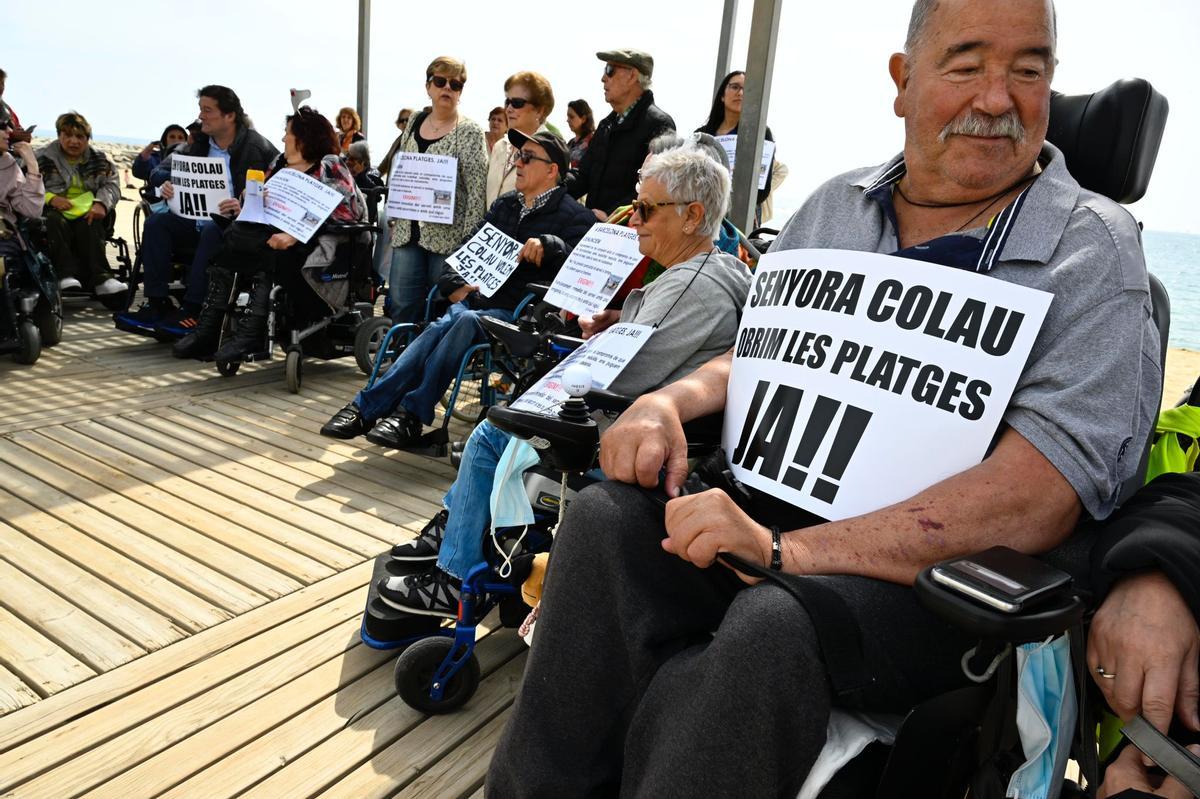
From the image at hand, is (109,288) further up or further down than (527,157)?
further down

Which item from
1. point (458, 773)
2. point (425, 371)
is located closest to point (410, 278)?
point (425, 371)

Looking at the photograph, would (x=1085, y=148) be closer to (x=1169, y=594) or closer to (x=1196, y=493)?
(x=1196, y=493)

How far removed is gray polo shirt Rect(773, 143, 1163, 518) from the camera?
4.06 ft

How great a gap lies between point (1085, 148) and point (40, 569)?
114 inches

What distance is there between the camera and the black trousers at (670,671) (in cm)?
103

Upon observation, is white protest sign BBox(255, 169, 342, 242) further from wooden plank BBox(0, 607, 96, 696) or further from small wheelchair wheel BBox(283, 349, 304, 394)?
wooden plank BBox(0, 607, 96, 696)

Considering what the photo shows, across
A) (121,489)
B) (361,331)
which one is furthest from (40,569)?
(361,331)

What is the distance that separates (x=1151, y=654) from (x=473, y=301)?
329cm

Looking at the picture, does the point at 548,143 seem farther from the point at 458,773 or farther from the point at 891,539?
the point at 891,539

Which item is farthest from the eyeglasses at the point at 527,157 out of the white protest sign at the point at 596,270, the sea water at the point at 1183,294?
the sea water at the point at 1183,294

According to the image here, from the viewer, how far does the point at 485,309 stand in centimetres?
389

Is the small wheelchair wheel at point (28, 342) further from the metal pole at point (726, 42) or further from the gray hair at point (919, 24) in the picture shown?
the gray hair at point (919, 24)

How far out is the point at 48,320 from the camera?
17.0ft

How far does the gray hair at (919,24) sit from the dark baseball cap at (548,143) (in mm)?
2470
